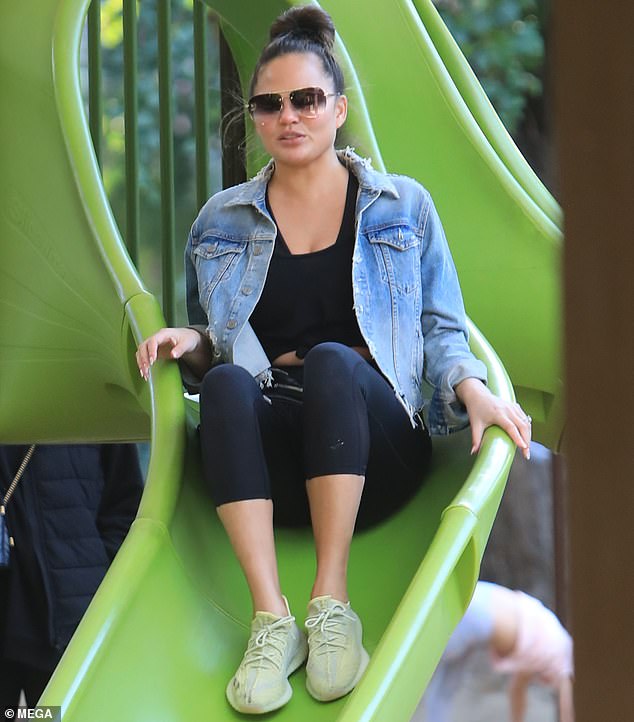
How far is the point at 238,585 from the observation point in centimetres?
183

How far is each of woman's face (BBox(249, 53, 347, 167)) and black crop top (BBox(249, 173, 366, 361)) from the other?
132mm

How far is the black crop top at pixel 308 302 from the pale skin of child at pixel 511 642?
0.86 meters

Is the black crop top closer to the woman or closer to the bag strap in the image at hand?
the woman

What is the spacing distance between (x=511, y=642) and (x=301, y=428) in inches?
35.7

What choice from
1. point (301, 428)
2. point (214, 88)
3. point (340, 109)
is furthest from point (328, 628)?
point (214, 88)

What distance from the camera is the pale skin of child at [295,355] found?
163cm

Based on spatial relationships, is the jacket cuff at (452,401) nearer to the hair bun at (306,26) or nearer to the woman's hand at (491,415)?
the woman's hand at (491,415)

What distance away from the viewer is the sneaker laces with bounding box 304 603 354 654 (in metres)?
1.58

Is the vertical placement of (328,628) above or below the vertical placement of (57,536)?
above

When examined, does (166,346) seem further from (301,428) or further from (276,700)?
(276,700)

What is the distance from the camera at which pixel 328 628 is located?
1.58 metres

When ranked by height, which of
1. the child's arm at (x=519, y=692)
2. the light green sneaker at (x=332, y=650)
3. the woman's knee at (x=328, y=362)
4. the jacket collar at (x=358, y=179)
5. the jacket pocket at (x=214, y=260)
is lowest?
A: the child's arm at (x=519, y=692)

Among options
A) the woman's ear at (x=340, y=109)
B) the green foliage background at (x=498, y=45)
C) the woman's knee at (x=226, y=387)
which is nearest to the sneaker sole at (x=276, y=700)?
the woman's knee at (x=226, y=387)

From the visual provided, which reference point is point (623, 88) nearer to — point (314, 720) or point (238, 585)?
point (314, 720)
